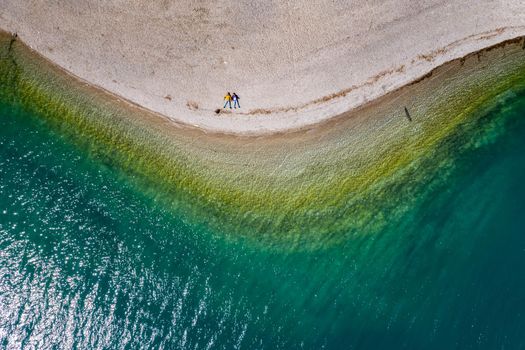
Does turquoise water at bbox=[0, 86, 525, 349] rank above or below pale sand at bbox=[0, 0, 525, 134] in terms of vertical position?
below

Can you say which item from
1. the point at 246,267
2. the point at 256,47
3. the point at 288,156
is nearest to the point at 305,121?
the point at 288,156

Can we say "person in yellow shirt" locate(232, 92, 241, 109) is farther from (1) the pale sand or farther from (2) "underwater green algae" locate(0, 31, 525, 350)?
(2) "underwater green algae" locate(0, 31, 525, 350)

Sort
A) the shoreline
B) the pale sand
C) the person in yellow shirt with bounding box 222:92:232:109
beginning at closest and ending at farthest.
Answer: the pale sand < the person in yellow shirt with bounding box 222:92:232:109 < the shoreline

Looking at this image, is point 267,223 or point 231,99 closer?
point 231,99

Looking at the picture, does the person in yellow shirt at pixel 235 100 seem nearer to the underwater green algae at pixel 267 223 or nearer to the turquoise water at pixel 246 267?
the underwater green algae at pixel 267 223

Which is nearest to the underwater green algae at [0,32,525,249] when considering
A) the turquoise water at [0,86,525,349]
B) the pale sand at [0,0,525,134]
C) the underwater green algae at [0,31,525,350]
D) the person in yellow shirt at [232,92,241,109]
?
the underwater green algae at [0,31,525,350]

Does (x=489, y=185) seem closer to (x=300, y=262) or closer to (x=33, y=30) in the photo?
(x=300, y=262)

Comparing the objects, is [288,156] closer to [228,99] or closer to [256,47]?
[228,99]

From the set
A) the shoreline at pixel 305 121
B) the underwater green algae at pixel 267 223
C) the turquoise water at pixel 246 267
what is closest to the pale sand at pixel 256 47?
the shoreline at pixel 305 121
